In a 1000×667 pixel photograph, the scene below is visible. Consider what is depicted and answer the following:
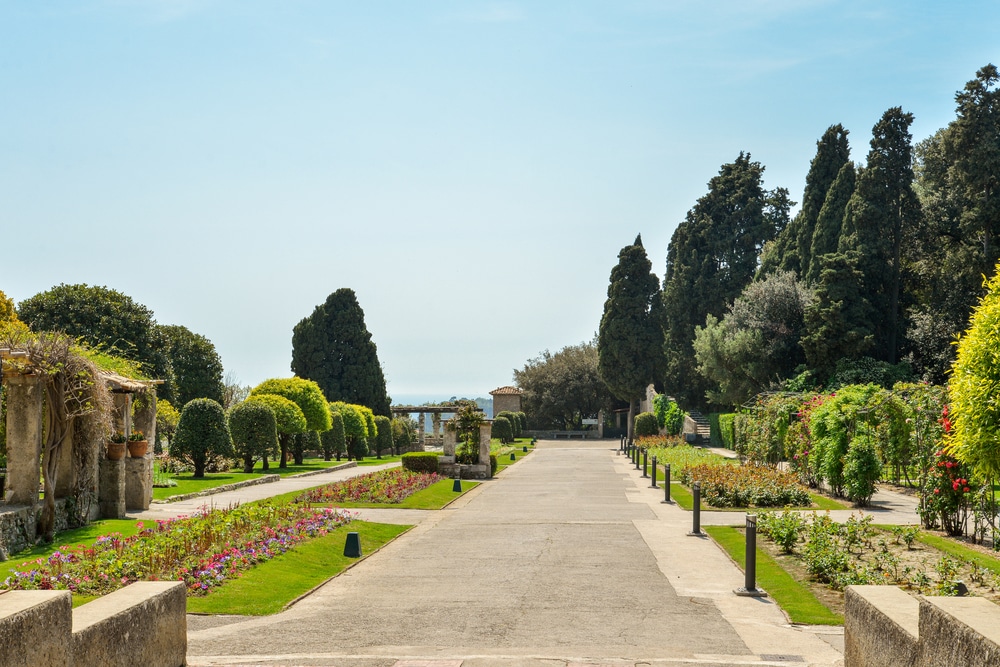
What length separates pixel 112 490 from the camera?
1745 centimetres

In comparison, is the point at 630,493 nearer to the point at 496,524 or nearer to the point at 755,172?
the point at 496,524

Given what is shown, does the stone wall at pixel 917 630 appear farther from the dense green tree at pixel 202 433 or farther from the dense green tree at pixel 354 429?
the dense green tree at pixel 354 429

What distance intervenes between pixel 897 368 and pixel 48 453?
36.0 m

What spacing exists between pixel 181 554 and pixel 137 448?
7.57 metres

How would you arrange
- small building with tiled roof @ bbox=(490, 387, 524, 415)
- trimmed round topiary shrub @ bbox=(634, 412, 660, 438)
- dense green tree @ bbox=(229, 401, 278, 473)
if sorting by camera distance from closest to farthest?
dense green tree @ bbox=(229, 401, 278, 473), trimmed round topiary shrub @ bbox=(634, 412, 660, 438), small building with tiled roof @ bbox=(490, 387, 524, 415)

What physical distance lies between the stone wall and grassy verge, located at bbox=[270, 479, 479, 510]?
15.3 metres

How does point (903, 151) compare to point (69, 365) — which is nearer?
point (69, 365)

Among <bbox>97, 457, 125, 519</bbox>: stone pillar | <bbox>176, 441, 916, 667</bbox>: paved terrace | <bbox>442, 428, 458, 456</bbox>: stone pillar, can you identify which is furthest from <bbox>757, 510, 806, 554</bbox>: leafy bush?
<bbox>442, 428, 458, 456</bbox>: stone pillar

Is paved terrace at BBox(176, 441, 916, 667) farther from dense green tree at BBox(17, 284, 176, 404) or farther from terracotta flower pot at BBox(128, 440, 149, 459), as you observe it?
dense green tree at BBox(17, 284, 176, 404)

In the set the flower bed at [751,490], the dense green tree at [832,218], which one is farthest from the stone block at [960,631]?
the dense green tree at [832,218]

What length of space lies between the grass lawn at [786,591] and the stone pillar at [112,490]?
1040 cm

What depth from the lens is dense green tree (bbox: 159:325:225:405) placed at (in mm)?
49531

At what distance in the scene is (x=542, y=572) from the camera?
497 inches

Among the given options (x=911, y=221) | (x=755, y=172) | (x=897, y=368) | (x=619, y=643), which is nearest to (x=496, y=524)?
(x=619, y=643)
